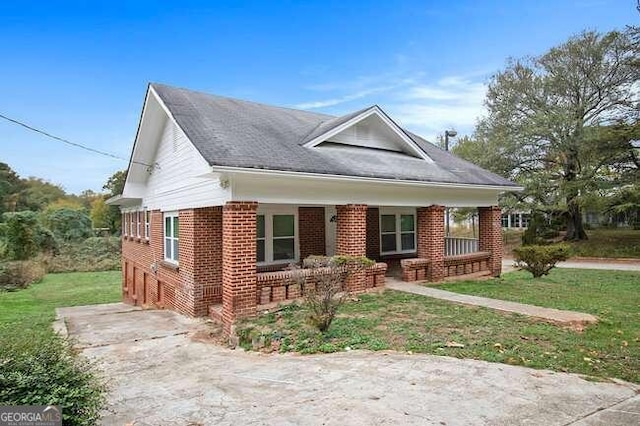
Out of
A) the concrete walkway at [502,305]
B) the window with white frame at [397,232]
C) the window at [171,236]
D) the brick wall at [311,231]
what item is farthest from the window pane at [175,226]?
the window with white frame at [397,232]

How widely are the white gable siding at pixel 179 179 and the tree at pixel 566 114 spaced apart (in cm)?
2107

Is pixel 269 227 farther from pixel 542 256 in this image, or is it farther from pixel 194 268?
pixel 542 256

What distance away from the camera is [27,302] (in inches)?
752

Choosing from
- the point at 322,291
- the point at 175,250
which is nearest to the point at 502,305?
the point at 322,291

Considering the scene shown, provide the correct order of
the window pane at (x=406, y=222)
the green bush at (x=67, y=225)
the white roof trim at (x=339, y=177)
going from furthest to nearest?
the green bush at (x=67, y=225)
the window pane at (x=406, y=222)
the white roof trim at (x=339, y=177)

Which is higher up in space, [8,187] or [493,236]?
[8,187]

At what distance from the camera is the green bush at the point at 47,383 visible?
3.11 meters

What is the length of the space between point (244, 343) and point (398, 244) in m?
9.81

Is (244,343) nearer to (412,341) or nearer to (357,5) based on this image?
(412,341)

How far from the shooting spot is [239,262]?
8648mm

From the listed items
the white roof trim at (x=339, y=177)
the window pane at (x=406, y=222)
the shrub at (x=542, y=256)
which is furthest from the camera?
the window pane at (x=406, y=222)

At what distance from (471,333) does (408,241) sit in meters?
9.41

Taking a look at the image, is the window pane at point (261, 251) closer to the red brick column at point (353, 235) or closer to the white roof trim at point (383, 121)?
the red brick column at point (353, 235)

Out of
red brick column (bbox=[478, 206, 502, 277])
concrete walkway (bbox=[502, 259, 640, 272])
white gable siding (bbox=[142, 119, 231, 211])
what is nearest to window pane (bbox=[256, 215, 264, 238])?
white gable siding (bbox=[142, 119, 231, 211])
